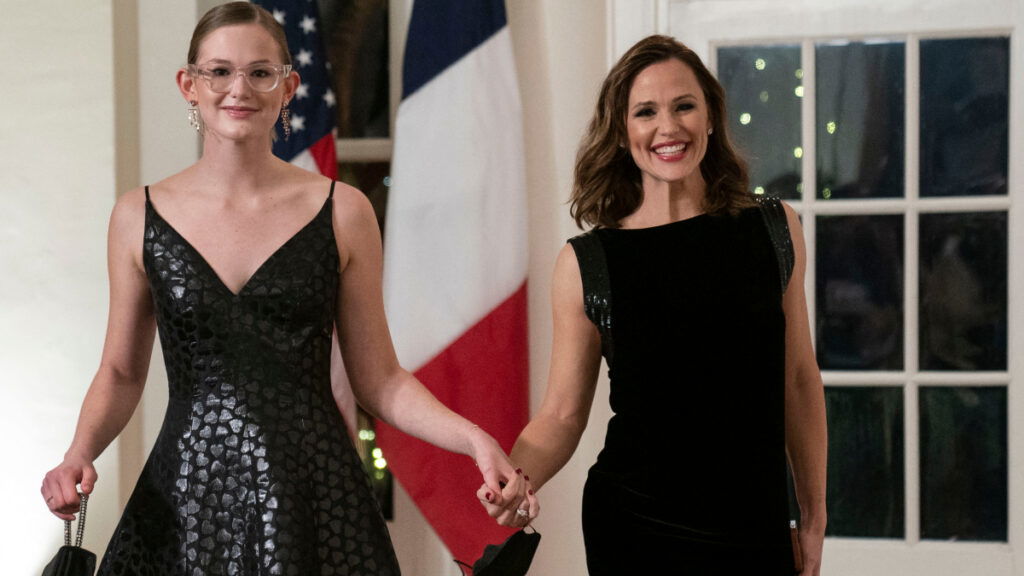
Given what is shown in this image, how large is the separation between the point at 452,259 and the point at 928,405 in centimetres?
129

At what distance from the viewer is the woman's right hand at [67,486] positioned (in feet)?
4.43

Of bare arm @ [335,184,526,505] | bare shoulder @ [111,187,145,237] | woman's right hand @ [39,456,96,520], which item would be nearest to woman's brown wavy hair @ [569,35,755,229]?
bare arm @ [335,184,526,505]

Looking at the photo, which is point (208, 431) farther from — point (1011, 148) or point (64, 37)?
point (1011, 148)

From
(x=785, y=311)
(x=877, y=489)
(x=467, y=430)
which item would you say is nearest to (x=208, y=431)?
(x=467, y=430)

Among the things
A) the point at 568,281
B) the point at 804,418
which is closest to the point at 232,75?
the point at 568,281

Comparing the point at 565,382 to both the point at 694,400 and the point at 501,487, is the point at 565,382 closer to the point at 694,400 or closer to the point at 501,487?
the point at 694,400

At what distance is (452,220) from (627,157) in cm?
96

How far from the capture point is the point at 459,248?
2.75 meters

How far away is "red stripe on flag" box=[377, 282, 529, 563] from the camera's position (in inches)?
109

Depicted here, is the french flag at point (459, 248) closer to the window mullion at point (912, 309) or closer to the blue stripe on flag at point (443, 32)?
the blue stripe on flag at point (443, 32)

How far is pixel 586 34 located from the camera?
9.46 feet

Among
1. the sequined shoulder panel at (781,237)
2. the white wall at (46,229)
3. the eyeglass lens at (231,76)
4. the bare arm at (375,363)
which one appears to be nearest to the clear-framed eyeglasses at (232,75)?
the eyeglass lens at (231,76)

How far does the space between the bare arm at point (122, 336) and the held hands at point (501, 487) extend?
0.48 metres

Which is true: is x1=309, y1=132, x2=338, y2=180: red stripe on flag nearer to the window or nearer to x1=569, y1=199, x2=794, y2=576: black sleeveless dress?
the window
